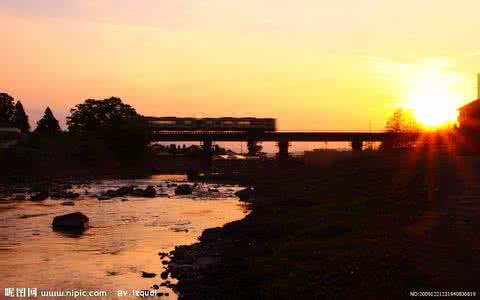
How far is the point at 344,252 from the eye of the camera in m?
20.1

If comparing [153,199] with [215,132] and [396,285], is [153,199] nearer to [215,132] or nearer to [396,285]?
[396,285]

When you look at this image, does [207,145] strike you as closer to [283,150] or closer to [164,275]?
[283,150]

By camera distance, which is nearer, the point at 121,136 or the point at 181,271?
the point at 181,271

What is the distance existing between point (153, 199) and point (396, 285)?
4343 centimetres

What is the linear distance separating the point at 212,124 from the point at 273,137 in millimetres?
14439

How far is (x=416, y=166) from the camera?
61.4m

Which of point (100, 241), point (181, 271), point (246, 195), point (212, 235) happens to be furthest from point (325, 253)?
point (246, 195)

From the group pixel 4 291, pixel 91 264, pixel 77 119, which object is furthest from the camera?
pixel 77 119

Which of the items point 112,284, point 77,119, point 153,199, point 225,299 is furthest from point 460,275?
point 77,119

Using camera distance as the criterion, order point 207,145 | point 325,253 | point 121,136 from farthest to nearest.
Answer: point 207,145, point 121,136, point 325,253

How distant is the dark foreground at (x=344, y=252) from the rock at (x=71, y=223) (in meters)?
8.66

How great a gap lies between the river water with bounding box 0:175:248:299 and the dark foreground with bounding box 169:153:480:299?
2.02 metres

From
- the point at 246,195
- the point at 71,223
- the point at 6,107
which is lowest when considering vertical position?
the point at 246,195

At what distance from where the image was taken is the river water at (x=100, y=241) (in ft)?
67.6
